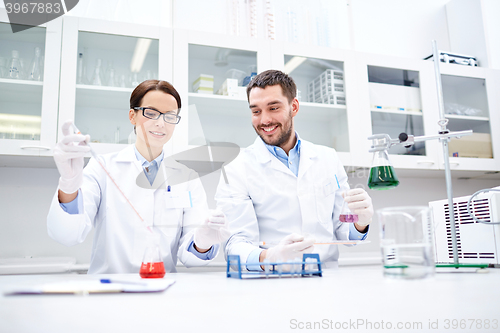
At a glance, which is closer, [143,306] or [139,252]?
[143,306]

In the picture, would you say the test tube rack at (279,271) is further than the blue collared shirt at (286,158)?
No

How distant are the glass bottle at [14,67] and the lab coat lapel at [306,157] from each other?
1.66 metres

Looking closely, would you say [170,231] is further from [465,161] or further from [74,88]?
[465,161]

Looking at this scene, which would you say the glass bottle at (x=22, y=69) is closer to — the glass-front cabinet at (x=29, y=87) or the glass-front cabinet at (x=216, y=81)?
the glass-front cabinet at (x=29, y=87)

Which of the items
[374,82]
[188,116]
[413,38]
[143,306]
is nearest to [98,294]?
[143,306]

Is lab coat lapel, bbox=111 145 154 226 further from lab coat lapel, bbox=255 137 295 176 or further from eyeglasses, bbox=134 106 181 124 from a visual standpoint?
lab coat lapel, bbox=255 137 295 176

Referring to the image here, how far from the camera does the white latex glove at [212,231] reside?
1.14 meters

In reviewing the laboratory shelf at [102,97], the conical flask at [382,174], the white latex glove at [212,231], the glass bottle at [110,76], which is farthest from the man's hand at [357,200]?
the glass bottle at [110,76]

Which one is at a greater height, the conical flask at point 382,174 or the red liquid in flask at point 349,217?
the conical flask at point 382,174

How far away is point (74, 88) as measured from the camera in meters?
→ 2.21

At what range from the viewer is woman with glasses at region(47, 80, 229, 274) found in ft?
4.87

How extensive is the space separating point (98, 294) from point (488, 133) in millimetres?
3153

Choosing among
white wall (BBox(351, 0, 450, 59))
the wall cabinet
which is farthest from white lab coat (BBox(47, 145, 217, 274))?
white wall (BBox(351, 0, 450, 59))

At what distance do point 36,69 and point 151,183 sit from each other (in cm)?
116
